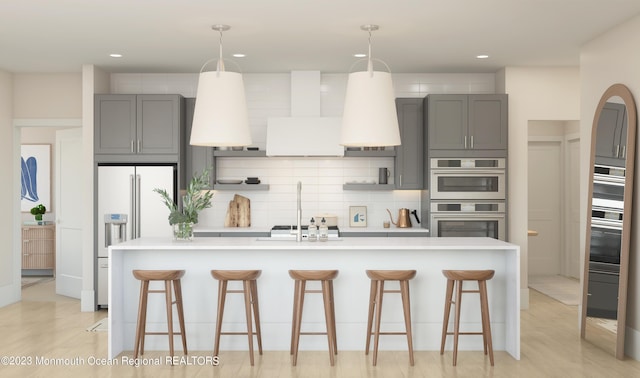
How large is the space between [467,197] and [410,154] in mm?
856

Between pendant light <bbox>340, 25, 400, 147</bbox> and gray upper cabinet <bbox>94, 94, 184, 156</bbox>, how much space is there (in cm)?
306

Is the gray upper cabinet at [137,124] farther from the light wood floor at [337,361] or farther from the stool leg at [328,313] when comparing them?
the stool leg at [328,313]

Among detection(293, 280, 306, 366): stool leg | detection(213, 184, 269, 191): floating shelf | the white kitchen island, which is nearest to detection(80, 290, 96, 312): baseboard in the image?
detection(213, 184, 269, 191): floating shelf

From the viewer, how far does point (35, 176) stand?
34.9ft

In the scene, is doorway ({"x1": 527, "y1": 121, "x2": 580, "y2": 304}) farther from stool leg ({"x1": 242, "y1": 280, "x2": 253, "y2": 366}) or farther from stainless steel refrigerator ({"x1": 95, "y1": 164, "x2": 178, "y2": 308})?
stool leg ({"x1": 242, "y1": 280, "x2": 253, "y2": 366})

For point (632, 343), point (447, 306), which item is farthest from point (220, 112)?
point (632, 343)

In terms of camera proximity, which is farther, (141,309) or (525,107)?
(525,107)

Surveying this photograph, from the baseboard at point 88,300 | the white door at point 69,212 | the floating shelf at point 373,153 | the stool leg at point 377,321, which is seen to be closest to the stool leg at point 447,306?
the stool leg at point 377,321

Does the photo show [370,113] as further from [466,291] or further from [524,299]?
[524,299]

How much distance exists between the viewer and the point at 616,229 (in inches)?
225

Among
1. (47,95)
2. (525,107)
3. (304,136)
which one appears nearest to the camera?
(304,136)

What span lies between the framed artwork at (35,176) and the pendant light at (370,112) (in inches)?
278

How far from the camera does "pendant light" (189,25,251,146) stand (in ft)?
17.3

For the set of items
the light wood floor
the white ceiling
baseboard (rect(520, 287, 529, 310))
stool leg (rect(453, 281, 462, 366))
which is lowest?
the light wood floor
